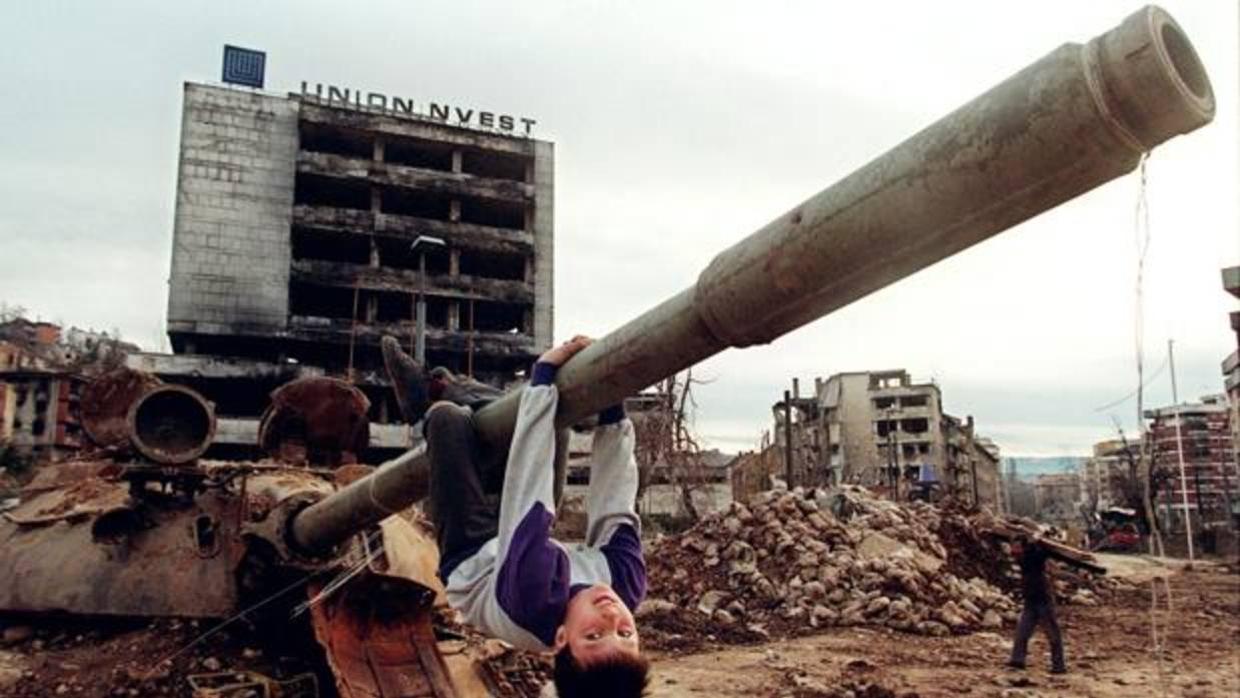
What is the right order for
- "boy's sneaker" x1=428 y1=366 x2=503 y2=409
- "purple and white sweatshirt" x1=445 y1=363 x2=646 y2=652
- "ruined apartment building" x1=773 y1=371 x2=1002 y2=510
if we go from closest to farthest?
"purple and white sweatshirt" x1=445 y1=363 x2=646 y2=652, "boy's sneaker" x1=428 y1=366 x2=503 y2=409, "ruined apartment building" x1=773 y1=371 x2=1002 y2=510

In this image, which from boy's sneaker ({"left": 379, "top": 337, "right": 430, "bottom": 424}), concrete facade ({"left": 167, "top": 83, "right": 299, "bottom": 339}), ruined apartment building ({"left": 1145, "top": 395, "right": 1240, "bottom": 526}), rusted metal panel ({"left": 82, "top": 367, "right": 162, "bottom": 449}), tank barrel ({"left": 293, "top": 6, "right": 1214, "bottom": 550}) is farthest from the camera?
ruined apartment building ({"left": 1145, "top": 395, "right": 1240, "bottom": 526})

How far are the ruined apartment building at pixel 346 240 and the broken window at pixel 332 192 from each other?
0.10 meters

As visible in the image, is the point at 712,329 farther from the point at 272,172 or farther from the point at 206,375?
the point at 272,172

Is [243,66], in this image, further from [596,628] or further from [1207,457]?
[1207,457]

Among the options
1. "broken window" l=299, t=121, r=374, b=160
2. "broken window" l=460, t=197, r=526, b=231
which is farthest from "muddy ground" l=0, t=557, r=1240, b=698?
"broken window" l=299, t=121, r=374, b=160

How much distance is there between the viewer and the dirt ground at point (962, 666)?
435 inches

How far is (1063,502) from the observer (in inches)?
4961

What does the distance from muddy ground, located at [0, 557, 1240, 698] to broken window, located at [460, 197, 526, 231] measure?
37731 millimetres

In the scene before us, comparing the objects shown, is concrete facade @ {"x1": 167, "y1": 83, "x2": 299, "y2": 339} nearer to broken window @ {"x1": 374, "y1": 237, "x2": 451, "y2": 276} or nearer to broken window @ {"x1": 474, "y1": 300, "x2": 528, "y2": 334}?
broken window @ {"x1": 374, "y1": 237, "x2": 451, "y2": 276}

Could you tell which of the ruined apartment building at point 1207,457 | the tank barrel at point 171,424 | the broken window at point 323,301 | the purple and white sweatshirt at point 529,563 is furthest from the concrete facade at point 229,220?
the ruined apartment building at point 1207,457

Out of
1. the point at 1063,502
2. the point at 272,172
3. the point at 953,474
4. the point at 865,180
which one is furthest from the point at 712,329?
the point at 1063,502

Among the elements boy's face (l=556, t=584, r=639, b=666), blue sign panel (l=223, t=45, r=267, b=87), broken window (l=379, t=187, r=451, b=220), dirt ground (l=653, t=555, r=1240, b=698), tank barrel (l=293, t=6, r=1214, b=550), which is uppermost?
blue sign panel (l=223, t=45, r=267, b=87)

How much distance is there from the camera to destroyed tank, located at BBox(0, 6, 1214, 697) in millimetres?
1798

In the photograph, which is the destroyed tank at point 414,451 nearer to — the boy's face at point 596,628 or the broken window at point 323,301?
the boy's face at point 596,628
